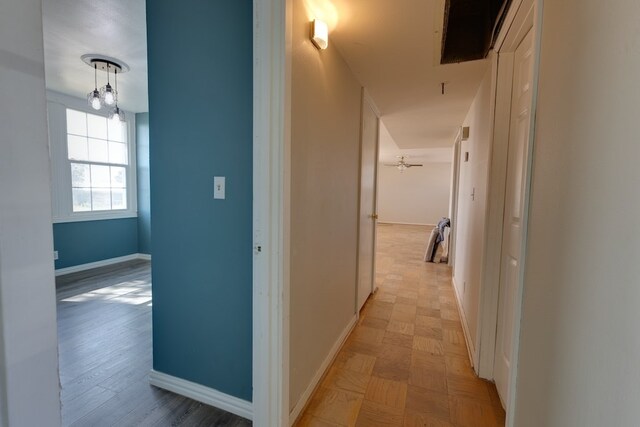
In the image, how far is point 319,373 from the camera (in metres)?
1.91

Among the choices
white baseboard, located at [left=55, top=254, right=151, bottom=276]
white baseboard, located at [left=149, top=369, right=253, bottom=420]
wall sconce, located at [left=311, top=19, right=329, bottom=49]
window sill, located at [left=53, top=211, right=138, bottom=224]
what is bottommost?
white baseboard, located at [left=149, top=369, right=253, bottom=420]

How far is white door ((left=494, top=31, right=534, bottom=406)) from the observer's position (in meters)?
1.62

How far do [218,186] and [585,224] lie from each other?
1470 mm

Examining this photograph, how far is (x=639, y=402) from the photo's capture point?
507 mm

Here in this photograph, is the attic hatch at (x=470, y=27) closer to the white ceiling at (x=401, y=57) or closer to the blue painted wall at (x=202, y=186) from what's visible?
the white ceiling at (x=401, y=57)

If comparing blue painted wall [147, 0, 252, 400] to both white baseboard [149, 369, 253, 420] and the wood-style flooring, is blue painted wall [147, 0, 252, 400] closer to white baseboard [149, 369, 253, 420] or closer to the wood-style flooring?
white baseboard [149, 369, 253, 420]

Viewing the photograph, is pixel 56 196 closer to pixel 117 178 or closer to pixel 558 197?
pixel 117 178

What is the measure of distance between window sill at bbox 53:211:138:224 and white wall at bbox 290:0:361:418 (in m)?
4.12

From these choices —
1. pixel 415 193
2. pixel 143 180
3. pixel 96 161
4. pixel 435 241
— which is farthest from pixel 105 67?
pixel 415 193

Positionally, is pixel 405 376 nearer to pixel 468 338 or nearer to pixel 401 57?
pixel 468 338

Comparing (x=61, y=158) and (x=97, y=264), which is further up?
(x=61, y=158)

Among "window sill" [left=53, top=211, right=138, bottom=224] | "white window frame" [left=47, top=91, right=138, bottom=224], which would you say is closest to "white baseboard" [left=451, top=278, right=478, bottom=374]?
"white window frame" [left=47, top=91, right=138, bottom=224]

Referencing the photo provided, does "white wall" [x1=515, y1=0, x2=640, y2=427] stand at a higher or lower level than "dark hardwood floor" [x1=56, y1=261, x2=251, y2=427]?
higher

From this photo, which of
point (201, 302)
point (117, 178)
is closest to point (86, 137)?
point (117, 178)
